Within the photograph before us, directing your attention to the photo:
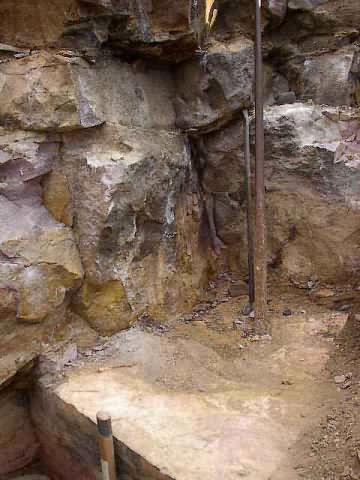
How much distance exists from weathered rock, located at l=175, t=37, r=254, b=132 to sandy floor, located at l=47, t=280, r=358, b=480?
2.45 m

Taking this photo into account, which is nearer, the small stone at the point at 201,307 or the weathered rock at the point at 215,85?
the weathered rock at the point at 215,85

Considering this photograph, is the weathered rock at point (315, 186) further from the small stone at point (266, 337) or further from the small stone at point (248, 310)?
the small stone at point (266, 337)

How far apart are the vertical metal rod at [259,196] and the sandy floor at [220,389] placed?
0.31m

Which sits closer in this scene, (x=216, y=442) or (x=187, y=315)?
(x=216, y=442)

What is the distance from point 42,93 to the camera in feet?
14.8

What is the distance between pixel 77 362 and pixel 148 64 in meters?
3.49

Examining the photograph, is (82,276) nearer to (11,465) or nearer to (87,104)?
(87,104)

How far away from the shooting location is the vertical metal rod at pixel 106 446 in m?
3.52

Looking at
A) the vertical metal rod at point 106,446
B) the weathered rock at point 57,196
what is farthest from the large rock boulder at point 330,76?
the vertical metal rod at point 106,446

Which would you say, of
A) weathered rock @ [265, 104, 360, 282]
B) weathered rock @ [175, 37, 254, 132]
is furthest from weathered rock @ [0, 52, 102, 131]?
weathered rock @ [265, 104, 360, 282]

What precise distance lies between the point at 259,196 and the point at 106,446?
10.1 feet

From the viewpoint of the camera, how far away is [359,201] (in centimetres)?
576

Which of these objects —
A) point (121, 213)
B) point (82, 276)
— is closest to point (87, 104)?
point (121, 213)

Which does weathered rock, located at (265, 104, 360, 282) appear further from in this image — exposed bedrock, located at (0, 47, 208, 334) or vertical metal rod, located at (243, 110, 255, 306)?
exposed bedrock, located at (0, 47, 208, 334)
